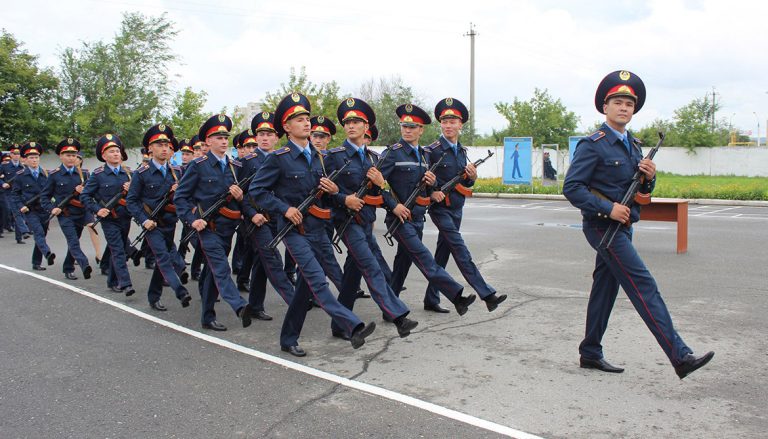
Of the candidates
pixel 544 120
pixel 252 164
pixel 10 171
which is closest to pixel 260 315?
pixel 252 164

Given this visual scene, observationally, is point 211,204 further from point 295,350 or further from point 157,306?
point 295,350

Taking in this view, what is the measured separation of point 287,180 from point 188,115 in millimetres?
25713

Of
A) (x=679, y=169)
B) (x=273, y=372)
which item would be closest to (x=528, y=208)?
(x=273, y=372)

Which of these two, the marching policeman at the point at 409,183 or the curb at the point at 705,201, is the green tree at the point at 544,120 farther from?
the marching policeman at the point at 409,183

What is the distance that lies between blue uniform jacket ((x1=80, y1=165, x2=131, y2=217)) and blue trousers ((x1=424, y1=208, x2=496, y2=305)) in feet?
13.4

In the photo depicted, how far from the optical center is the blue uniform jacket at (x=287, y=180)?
5742 mm

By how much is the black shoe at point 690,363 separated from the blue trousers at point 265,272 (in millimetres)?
3301

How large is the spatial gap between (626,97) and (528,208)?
16.3 m

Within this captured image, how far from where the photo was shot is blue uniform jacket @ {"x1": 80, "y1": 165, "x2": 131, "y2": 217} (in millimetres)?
8836

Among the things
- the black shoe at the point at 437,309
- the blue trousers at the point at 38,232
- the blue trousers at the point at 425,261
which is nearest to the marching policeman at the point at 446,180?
the black shoe at the point at 437,309

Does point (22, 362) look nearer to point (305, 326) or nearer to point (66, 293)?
point (305, 326)

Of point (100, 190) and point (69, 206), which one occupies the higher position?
point (100, 190)

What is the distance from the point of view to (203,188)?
22.9 feet

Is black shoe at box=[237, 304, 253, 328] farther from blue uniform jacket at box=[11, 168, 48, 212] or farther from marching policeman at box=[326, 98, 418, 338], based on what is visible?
blue uniform jacket at box=[11, 168, 48, 212]
